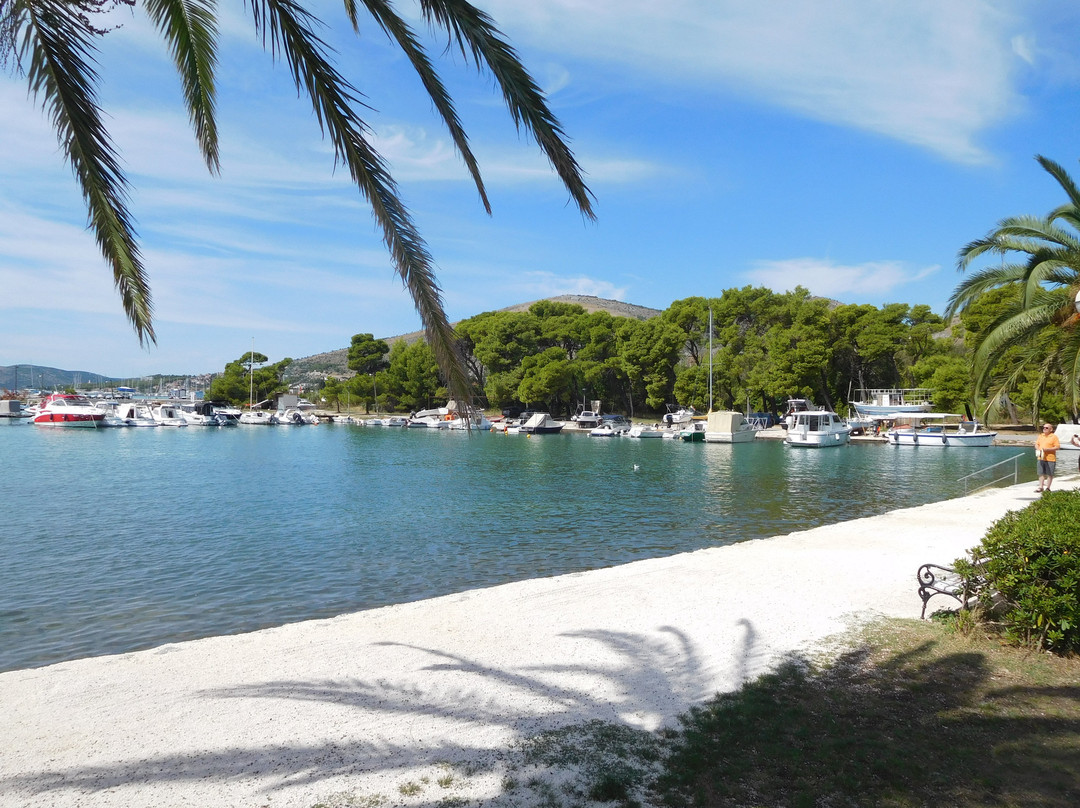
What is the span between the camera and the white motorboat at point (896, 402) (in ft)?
182

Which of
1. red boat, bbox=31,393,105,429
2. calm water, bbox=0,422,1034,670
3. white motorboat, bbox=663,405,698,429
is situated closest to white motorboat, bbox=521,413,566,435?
white motorboat, bbox=663,405,698,429

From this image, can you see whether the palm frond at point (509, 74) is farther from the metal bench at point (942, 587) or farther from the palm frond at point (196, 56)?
the metal bench at point (942, 587)

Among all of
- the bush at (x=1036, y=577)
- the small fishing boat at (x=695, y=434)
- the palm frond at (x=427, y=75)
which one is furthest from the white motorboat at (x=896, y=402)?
the palm frond at (x=427, y=75)

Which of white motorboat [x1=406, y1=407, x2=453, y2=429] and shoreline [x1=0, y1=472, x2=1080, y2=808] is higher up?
white motorboat [x1=406, y1=407, x2=453, y2=429]

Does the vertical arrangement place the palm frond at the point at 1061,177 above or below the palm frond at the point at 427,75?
above

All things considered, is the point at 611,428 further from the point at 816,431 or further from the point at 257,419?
the point at 257,419

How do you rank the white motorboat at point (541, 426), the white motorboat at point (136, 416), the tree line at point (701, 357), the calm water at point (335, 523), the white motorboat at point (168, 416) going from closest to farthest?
the calm water at point (335, 523) < the tree line at point (701, 357) < the white motorboat at point (541, 426) < the white motorboat at point (136, 416) < the white motorboat at point (168, 416)

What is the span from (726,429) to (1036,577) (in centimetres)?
5023

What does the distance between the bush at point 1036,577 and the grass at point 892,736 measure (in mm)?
208

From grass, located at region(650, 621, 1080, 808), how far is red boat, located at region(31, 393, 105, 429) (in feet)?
284

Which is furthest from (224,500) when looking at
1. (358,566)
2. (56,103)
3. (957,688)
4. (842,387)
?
(842,387)

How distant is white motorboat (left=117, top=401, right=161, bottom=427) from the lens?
78.9 meters

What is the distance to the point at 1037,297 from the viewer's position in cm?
1367

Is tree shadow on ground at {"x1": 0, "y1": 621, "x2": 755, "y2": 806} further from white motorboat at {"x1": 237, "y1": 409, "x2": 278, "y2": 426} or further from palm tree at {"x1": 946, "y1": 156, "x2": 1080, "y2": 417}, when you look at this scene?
white motorboat at {"x1": 237, "y1": 409, "x2": 278, "y2": 426}
